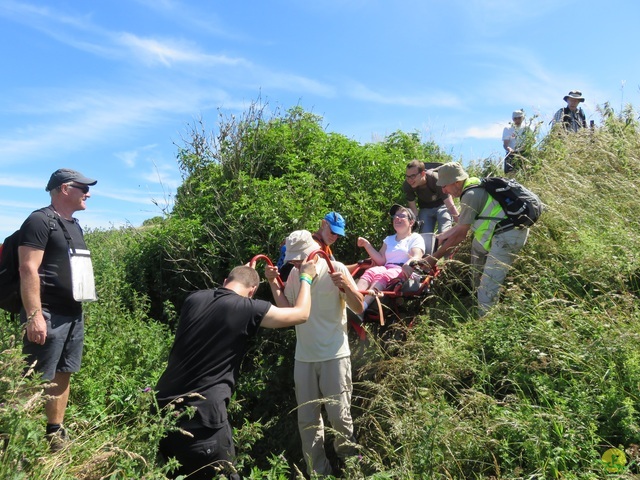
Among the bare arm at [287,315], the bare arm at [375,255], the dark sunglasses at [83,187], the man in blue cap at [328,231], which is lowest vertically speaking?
the bare arm at [287,315]

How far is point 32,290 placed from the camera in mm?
4316

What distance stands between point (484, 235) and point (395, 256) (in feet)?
3.31

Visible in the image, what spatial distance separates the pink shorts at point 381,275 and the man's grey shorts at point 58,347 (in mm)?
2862

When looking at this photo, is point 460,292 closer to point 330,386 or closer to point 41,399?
point 330,386

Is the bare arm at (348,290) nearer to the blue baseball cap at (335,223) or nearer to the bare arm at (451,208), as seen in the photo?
the blue baseball cap at (335,223)

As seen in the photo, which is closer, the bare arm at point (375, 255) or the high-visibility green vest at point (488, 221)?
the high-visibility green vest at point (488, 221)

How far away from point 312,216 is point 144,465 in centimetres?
415

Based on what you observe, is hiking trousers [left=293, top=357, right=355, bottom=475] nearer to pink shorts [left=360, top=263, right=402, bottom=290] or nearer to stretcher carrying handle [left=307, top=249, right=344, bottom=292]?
stretcher carrying handle [left=307, top=249, right=344, bottom=292]

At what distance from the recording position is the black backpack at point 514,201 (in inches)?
220

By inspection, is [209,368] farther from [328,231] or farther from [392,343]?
[328,231]

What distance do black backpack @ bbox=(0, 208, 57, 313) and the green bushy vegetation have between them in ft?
1.12

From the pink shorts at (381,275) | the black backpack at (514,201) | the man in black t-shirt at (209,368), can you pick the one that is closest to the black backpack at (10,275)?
the man in black t-shirt at (209,368)

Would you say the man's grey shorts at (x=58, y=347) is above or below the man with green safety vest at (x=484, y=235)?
below

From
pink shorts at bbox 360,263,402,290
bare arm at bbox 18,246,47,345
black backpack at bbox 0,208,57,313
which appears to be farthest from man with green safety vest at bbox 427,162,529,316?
black backpack at bbox 0,208,57,313
